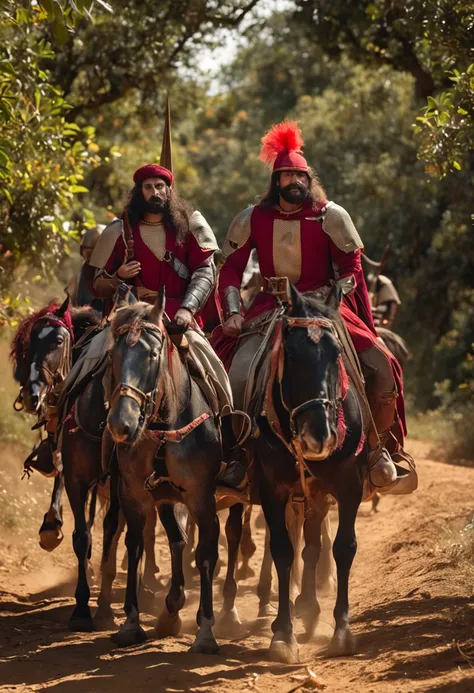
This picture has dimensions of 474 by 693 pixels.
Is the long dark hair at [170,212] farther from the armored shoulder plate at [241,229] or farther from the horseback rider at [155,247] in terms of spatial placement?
the armored shoulder plate at [241,229]

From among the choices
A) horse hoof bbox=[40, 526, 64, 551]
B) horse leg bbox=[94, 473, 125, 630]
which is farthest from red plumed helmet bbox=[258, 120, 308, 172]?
horse hoof bbox=[40, 526, 64, 551]

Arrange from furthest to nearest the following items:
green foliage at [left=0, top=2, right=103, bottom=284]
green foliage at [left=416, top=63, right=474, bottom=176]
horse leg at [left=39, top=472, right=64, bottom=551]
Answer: green foliage at [left=0, top=2, right=103, bottom=284]
green foliage at [left=416, top=63, right=474, bottom=176]
horse leg at [left=39, top=472, right=64, bottom=551]

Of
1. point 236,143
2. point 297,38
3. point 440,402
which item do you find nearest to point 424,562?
point 440,402

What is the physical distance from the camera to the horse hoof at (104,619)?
8.90 m

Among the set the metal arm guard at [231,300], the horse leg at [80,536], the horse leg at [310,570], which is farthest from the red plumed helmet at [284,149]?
the horse leg at [80,536]

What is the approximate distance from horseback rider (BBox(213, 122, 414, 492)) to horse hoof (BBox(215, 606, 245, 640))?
1567 millimetres

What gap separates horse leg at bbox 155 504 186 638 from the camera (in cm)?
823

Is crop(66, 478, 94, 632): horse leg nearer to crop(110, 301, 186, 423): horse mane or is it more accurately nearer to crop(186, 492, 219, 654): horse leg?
crop(186, 492, 219, 654): horse leg

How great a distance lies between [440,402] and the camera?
85.4ft

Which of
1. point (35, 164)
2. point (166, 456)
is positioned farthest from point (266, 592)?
point (35, 164)

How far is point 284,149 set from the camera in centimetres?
894

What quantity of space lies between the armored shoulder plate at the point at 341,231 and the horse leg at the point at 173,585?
2.29 m

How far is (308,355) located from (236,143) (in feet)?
129

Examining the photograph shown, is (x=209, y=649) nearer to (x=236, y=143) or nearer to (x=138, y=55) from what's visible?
(x=138, y=55)
